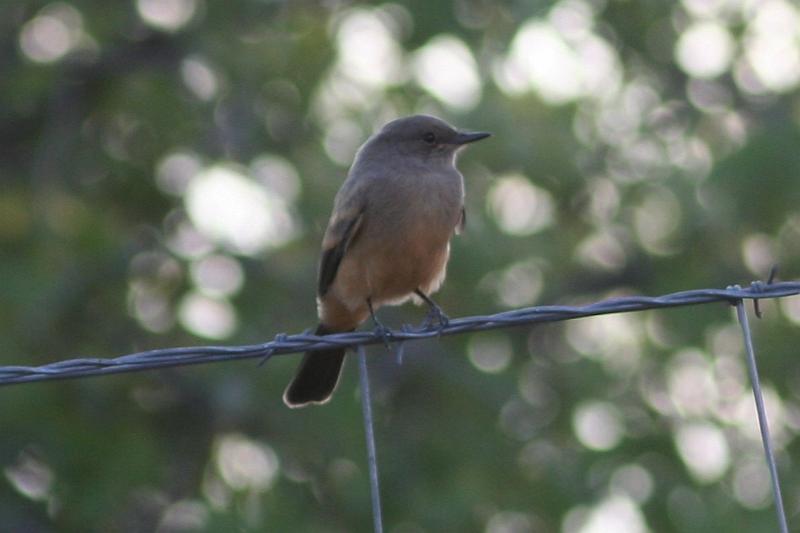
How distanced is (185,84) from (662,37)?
491 centimetres

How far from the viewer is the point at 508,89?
13.0 meters

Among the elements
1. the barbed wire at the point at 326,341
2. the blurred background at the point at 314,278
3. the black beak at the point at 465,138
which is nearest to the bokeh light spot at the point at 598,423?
the blurred background at the point at 314,278

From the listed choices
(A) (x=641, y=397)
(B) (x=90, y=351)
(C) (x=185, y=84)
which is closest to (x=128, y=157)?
(C) (x=185, y=84)

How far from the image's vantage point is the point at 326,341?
4781 millimetres

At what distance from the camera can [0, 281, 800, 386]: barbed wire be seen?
4.53m

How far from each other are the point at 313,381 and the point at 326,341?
7.19 feet

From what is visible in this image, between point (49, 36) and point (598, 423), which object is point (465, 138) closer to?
point (598, 423)

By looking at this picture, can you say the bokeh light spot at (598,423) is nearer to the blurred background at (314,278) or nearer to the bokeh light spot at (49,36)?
the blurred background at (314,278)

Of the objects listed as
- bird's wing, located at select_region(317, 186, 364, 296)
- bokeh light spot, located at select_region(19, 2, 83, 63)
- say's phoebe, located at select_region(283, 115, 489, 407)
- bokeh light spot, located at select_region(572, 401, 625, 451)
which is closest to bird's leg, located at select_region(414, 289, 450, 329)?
say's phoebe, located at select_region(283, 115, 489, 407)

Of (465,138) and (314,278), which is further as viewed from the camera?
(314,278)

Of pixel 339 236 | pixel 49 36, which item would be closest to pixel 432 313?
pixel 339 236

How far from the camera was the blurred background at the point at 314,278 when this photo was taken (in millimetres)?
11117

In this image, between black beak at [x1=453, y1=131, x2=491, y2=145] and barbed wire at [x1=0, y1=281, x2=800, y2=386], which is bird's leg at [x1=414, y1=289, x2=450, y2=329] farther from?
barbed wire at [x1=0, y1=281, x2=800, y2=386]

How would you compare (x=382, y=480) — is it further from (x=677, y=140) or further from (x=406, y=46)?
(x=677, y=140)
